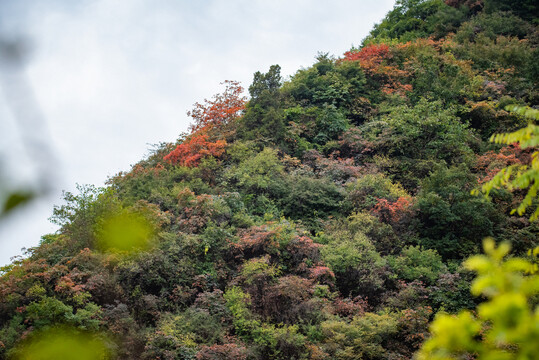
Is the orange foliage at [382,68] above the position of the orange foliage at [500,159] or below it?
above

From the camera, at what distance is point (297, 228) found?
12.4 meters

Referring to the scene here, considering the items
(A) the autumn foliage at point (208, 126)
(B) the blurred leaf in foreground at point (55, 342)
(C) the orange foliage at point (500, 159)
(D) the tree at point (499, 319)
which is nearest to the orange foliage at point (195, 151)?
(A) the autumn foliage at point (208, 126)

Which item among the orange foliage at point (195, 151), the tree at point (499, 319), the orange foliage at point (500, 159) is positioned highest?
the orange foliage at point (195, 151)

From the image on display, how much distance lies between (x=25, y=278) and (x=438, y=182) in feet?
38.5

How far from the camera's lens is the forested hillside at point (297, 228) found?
8586 mm

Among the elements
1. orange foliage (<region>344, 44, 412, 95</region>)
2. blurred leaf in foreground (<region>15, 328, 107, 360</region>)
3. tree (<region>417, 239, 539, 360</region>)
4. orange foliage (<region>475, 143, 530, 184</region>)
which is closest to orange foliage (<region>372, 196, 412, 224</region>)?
orange foliage (<region>475, 143, 530, 184</region>)

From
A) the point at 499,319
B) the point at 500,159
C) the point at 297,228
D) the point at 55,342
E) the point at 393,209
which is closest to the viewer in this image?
the point at 499,319

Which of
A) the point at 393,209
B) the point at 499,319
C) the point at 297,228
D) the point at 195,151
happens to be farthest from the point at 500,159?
the point at 499,319

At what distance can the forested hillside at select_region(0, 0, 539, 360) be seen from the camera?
8.59 meters

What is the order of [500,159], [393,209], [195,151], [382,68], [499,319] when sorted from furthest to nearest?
1. [382,68]
2. [195,151]
3. [500,159]
4. [393,209]
5. [499,319]

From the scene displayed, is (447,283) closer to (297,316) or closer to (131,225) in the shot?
(297,316)

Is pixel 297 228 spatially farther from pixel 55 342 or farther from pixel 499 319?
pixel 499 319

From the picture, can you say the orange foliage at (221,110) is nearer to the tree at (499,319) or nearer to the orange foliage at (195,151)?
the orange foliage at (195,151)

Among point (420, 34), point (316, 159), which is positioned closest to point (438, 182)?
point (316, 159)
